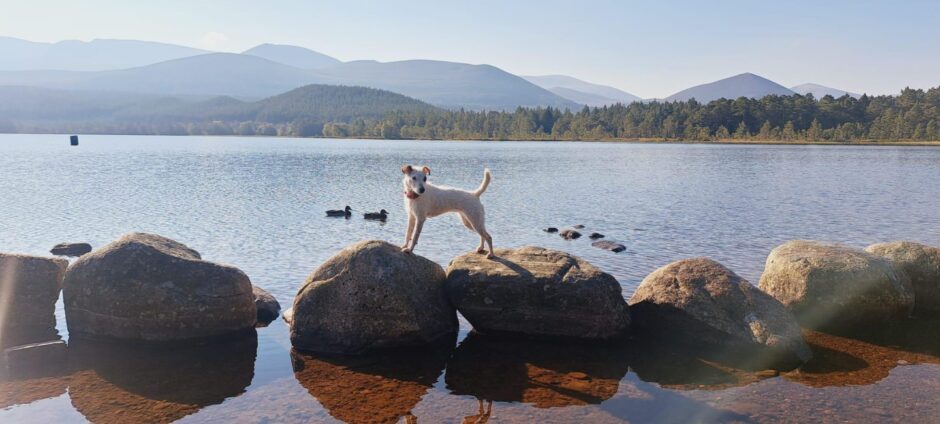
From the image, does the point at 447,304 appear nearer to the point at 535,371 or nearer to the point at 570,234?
the point at 535,371

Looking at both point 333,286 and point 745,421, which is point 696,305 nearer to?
point 745,421

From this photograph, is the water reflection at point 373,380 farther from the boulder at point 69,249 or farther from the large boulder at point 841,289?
the boulder at point 69,249

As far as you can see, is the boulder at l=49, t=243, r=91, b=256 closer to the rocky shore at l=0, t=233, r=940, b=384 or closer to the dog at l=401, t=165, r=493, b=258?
the rocky shore at l=0, t=233, r=940, b=384

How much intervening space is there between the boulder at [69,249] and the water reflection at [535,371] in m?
16.9

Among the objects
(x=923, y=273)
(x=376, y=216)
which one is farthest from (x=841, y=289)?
(x=376, y=216)

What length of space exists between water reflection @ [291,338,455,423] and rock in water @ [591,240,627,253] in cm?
1216

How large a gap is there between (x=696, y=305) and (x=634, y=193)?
35131 millimetres

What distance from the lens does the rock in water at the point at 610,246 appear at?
928 inches

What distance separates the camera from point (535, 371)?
11367 millimetres

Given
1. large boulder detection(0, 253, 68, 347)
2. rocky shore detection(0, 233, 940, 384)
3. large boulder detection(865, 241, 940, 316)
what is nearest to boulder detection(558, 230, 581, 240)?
large boulder detection(865, 241, 940, 316)

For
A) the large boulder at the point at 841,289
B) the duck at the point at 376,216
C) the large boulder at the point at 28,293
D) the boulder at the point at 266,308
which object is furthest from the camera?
the duck at the point at 376,216

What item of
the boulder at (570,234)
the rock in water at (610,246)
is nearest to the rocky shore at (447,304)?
the rock in water at (610,246)

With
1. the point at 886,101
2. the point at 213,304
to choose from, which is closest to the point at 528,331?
→ the point at 213,304

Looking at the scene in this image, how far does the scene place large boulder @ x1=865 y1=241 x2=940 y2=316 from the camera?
1513cm
